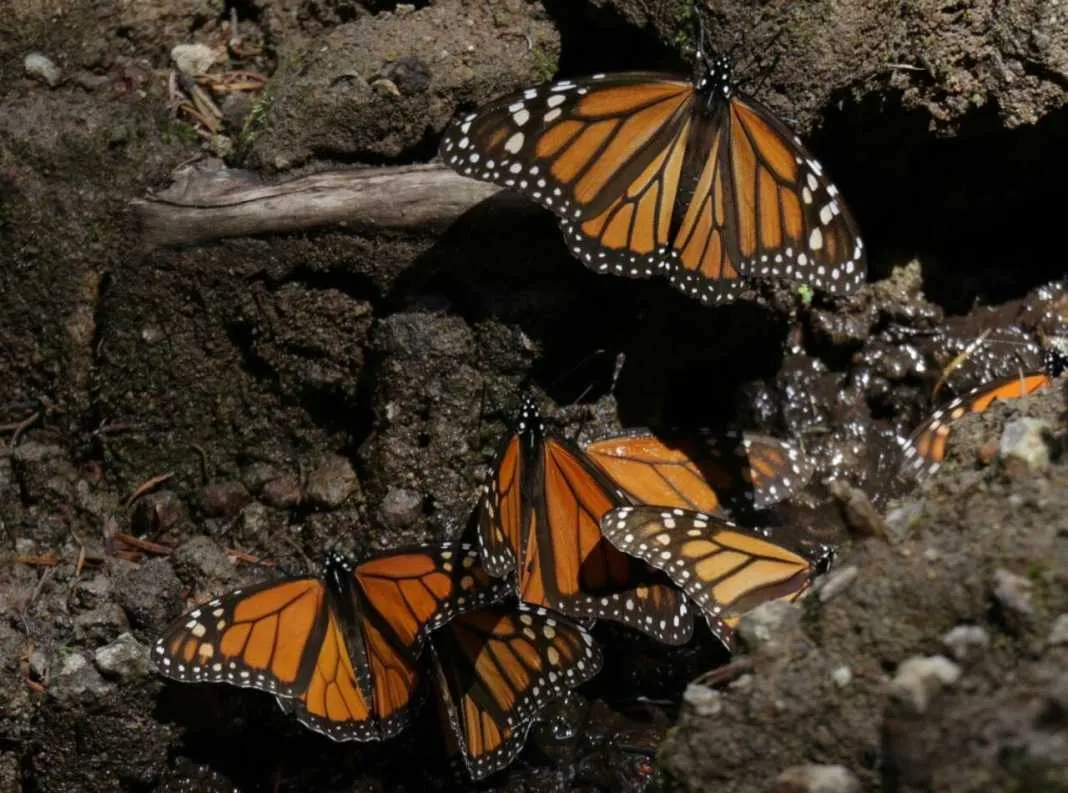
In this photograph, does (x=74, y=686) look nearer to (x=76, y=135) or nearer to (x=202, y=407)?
(x=202, y=407)

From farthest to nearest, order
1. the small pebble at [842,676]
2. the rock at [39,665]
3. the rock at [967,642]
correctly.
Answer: the rock at [39,665] < the small pebble at [842,676] < the rock at [967,642]

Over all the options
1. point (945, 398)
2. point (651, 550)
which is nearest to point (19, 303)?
point (651, 550)

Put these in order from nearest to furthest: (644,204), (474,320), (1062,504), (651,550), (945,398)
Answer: (1062,504), (651,550), (644,204), (474,320), (945,398)

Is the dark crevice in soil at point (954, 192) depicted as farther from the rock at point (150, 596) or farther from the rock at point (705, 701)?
the rock at point (150, 596)

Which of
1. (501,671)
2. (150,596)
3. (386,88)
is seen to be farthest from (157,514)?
(386,88)

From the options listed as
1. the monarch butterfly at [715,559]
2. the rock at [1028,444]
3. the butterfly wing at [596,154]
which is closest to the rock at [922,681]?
the rock at [1028,444]

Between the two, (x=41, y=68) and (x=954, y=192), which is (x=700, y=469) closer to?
(x=954, y=192)
